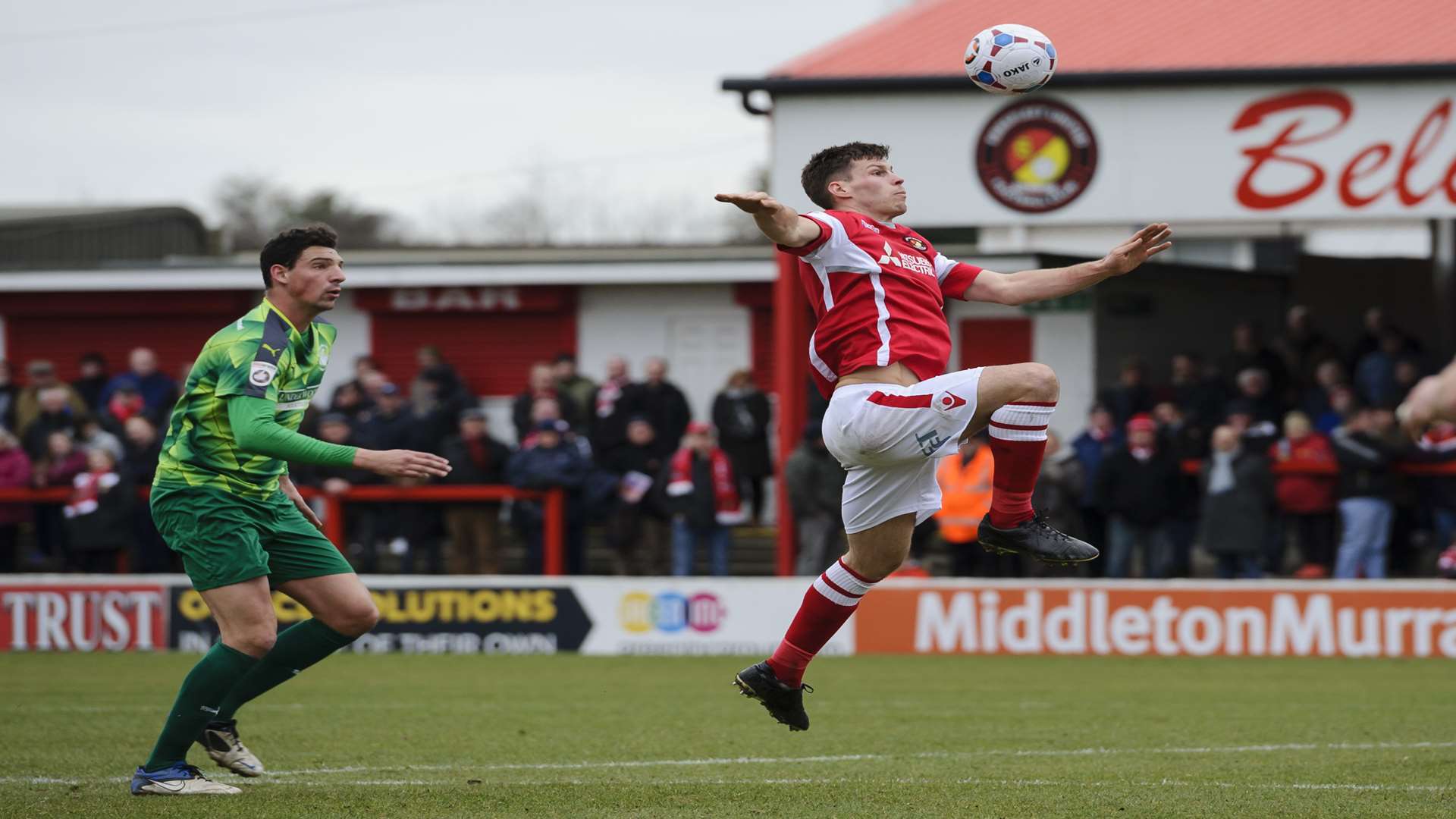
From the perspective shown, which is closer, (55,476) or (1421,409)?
(1421,409)

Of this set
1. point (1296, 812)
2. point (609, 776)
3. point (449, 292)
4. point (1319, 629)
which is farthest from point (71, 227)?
point (1296, 812)

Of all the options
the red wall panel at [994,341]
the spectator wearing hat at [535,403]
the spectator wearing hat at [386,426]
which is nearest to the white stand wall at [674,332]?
the red wall panel at [994,341]

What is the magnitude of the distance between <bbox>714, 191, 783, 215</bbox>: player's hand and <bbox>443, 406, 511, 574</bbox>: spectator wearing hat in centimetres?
1043

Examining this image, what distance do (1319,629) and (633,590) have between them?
219 inches

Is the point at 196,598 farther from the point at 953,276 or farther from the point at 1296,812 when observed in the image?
the point at 1296,812

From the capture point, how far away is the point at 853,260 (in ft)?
21.7

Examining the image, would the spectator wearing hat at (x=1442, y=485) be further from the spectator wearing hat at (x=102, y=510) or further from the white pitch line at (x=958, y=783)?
the spectator wearing hat at (x=102, y=510)

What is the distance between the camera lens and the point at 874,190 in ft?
22.6

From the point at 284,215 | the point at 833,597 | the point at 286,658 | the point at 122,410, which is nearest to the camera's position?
the point at 833,597

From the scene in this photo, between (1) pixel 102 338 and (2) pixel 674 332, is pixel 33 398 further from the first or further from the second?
(2) pixel 674 332

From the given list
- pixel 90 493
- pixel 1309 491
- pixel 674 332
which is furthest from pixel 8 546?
pixel 1309 491

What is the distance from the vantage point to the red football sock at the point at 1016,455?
21.8 feet

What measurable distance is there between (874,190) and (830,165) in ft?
0.71

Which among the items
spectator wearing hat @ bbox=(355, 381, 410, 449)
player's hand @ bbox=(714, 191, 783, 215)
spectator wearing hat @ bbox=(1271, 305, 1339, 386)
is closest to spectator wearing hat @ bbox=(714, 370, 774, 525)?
spectator wearing hat @ bbox=(355, 381, 410, 449)
